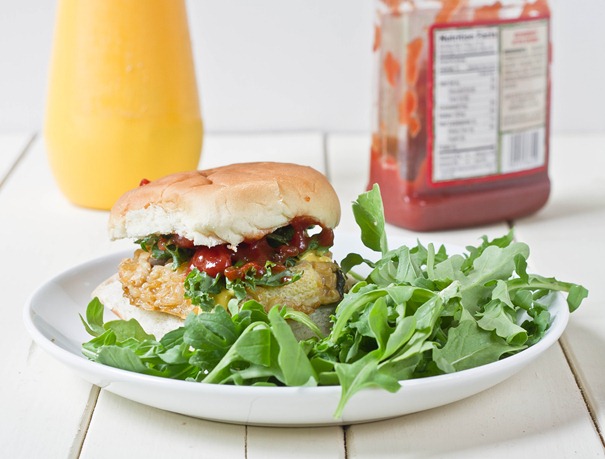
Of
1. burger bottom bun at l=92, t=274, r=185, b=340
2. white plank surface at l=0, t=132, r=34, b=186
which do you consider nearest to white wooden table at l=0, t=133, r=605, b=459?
burger bottom bun at l=92, t=274, r=185, b=340

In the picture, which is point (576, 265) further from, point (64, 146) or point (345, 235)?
point (64, 146)

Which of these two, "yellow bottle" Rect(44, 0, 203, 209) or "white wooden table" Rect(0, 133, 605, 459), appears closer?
"white wooden table" Rect(0, 133, 605, 459)

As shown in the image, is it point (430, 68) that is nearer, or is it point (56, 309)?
point (56, 309)

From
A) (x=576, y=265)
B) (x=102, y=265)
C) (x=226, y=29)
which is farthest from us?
(x=226, y=29)

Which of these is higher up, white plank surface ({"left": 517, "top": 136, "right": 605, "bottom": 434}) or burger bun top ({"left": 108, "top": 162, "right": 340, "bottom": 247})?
burger bun top ({"left": 108, "top": 162, "right": 340, "bottom": 247})

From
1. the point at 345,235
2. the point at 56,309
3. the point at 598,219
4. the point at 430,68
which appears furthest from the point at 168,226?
the point at 598,219

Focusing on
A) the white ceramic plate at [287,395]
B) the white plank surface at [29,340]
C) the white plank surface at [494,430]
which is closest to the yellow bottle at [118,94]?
the white plank surface at [29,340]

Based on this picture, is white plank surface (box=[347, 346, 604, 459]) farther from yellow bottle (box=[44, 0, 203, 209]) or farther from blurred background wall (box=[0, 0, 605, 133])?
blurred background wall (box=[0, 0, 605, 133])
